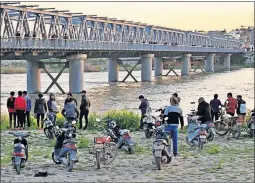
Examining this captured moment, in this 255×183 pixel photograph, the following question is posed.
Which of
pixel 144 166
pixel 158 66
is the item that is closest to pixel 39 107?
pixel 144 166

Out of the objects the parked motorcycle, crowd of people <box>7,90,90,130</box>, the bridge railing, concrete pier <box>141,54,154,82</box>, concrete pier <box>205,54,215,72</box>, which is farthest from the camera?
concrete pier <box>205,54,215,72</box>

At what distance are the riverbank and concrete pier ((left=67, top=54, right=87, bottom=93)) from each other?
120ft

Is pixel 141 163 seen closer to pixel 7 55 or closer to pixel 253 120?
pixel 253 120

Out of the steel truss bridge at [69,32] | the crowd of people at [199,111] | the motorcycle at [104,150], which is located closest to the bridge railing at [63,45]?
the steel truss bridge at [69,32]

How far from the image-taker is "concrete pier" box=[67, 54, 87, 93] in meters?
54.0

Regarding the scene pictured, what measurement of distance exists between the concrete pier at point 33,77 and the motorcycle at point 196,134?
129ft

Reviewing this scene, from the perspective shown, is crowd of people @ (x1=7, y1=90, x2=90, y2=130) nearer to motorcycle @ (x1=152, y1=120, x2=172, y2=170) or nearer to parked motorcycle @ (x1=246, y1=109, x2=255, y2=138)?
parked motorcycle @ (x1=246, y1=109, x2=255, y2=138)

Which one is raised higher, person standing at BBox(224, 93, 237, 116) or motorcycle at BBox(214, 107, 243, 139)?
person standing at BBox(224, 93, 237, 116)

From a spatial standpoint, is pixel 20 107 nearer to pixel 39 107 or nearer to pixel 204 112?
pixel 39 107

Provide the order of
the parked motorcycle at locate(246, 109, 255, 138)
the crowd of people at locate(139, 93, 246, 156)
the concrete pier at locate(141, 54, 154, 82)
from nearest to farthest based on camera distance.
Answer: the crowd of people at locate(139, 93, 246, 156) < the parked motorcycle at locate(246, 109, 255, 138) < the concrete pier at locate(141, 54, 154, 82)

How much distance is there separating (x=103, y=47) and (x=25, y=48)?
66.3 ft

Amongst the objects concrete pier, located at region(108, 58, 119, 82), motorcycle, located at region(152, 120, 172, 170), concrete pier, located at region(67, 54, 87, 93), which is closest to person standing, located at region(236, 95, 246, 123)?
motorcycle, located at region(152, 120, 172, 170)

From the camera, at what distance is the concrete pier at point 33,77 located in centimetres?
5466

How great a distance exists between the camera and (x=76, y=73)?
5466cm
